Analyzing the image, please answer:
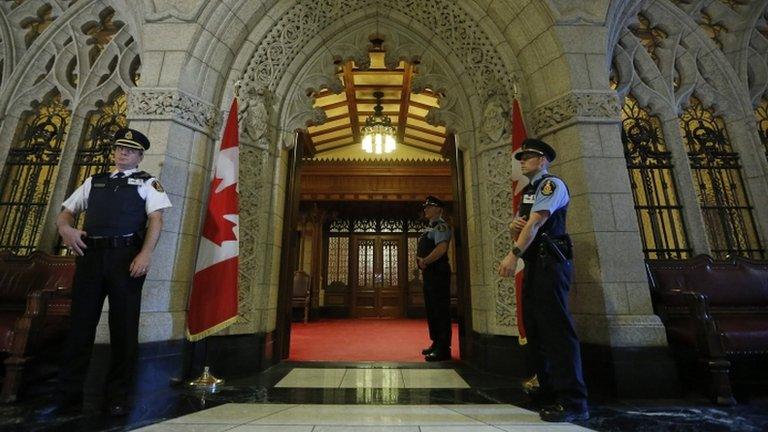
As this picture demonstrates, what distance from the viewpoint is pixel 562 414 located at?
5.54 feet

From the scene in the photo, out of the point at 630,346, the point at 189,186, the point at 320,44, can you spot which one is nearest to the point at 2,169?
the point at 189,186

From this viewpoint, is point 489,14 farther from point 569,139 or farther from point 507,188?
A: point 507,188

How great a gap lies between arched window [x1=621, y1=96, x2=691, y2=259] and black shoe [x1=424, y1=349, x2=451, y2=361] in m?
2.16

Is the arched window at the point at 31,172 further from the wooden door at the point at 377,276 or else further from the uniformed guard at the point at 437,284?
the wooden door at the point at 377,276

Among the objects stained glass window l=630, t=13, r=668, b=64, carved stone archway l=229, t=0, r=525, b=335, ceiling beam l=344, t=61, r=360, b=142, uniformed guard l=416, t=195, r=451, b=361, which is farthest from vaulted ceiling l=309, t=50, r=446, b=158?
stained glass window l=630, t=13, r=668, b=64

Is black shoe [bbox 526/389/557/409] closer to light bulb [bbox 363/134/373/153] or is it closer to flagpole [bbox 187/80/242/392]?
flagpole [bbox 187/80/242/392]

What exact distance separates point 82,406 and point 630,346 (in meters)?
3.42

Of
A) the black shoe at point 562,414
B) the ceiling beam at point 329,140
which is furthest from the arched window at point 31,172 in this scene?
the ceiling beam at point 329,140

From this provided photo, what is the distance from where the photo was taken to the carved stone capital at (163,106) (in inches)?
103

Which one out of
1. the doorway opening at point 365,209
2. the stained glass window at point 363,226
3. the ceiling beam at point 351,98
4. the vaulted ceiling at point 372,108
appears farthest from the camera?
the stained glass window at point 363,226

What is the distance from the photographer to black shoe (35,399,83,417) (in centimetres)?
171

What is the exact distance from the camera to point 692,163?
3.35 m

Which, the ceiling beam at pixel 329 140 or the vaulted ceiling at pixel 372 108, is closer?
the vaulted ceiling at pixel 372 108

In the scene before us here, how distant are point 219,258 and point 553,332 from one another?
236 centimetres
